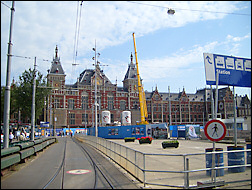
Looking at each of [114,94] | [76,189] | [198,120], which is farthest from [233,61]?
[198,120]

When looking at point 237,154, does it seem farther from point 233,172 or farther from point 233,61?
point 233,61

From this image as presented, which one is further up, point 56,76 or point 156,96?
point 56,76

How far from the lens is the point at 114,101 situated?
3391 inches

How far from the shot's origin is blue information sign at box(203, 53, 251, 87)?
11836 millimetres

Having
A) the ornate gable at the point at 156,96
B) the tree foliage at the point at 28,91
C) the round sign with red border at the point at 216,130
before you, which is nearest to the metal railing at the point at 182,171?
the round sign with red border at the point at 216,130

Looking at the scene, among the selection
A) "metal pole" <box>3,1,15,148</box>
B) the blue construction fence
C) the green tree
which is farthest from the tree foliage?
"metal pole" <box>3,1,15,148</box>

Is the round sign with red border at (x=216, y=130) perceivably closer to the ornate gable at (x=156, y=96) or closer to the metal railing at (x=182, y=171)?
the metal railing at (x=182, y=171)

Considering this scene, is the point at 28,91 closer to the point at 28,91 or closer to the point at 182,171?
the point at 28,91

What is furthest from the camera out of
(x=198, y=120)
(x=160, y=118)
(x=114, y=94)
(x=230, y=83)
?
(x=198, y=120)

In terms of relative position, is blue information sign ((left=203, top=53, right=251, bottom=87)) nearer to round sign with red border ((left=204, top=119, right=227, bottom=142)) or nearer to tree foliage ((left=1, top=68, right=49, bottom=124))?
round sign with red border ((left=204, top=119, right=227, bottom=142))

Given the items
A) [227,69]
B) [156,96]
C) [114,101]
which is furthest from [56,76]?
[227,69]

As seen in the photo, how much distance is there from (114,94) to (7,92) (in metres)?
73.3

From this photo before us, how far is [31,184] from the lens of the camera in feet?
30.8

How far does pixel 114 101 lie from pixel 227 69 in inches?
2923
